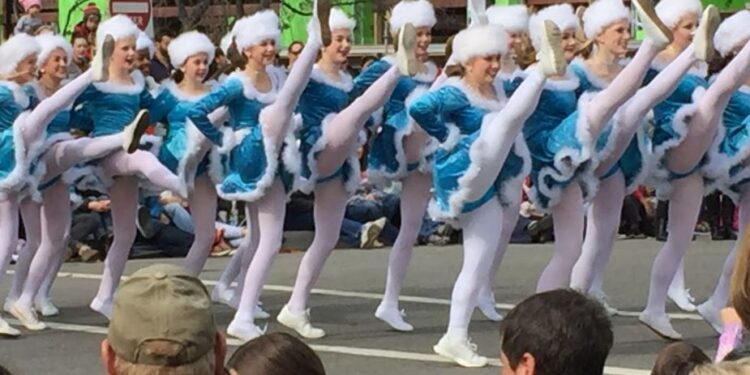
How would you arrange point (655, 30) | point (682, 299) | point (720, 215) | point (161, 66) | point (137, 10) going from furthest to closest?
1. point (720, 215)
2. point (137, 10)
3. point (161, 66)
4. point (682, 299)
5. point (655, 30)

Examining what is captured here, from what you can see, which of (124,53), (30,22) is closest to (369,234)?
(30,22)

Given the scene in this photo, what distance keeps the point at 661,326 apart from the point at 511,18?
206 centimetres

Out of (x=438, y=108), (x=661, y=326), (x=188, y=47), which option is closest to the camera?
(x=438, y=108)

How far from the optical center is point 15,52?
9.45 meters

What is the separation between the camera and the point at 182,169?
9.61m

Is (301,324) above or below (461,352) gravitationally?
below

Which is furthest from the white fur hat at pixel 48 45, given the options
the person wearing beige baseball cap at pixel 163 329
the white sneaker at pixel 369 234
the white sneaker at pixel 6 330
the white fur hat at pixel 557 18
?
the person wearing beige baseball cap at pixel 163 329

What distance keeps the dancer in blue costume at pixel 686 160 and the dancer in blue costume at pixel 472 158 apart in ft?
3.12

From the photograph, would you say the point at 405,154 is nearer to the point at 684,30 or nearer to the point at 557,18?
the point at 557,18

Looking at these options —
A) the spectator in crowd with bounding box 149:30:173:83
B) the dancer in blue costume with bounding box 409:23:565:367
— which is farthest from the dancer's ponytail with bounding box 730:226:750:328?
the spectator in crowd with bounding box 149:30:173:83

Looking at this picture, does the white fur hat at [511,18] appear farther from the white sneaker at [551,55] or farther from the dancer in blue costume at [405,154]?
the white sneaker at [551,55]

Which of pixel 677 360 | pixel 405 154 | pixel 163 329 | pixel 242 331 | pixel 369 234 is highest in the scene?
pixel 163 329

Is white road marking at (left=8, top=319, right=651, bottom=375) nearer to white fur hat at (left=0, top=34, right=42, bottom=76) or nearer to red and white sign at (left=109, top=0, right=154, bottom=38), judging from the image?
white fur hat at (left=0, top=34, right=42, bottom=76)

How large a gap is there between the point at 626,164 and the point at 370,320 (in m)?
1.87
